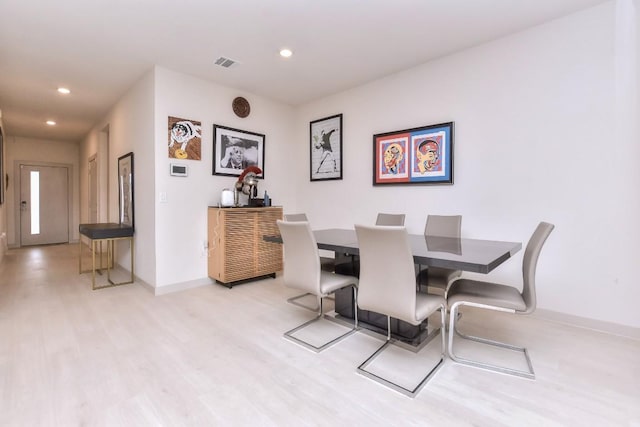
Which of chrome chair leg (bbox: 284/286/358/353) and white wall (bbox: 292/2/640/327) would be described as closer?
chrome chair leg (bbox: 284/286/358/353)

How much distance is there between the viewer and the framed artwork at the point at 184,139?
3.51 m

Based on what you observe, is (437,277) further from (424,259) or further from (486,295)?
(424,259)

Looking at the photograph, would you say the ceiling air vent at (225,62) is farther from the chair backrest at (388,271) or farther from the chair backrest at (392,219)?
the chair backrest at (388,271)

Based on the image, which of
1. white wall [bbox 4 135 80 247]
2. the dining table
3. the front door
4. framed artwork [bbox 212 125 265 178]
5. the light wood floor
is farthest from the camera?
the front door

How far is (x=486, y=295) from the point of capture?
1.95 m

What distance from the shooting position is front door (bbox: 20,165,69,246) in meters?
6.93

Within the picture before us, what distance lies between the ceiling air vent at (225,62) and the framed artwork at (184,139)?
774 millimetres

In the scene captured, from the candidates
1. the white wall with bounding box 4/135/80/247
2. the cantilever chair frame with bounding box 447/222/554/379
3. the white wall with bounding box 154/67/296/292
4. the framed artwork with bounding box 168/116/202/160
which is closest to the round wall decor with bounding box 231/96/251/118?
the white wall with bounding box 154/67/296/292

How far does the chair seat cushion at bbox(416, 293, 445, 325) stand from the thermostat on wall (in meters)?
3.00

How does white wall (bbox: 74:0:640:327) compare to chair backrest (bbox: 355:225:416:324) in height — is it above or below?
above

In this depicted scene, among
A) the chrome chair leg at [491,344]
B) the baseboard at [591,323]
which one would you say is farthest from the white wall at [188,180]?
the baseboard at [591,323]

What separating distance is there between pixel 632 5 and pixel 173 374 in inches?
167

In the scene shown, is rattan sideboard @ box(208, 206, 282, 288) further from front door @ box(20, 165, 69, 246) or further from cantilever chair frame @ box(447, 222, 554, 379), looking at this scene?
front door @ box(20, 165, 69, 246)

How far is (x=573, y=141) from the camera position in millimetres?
2512
